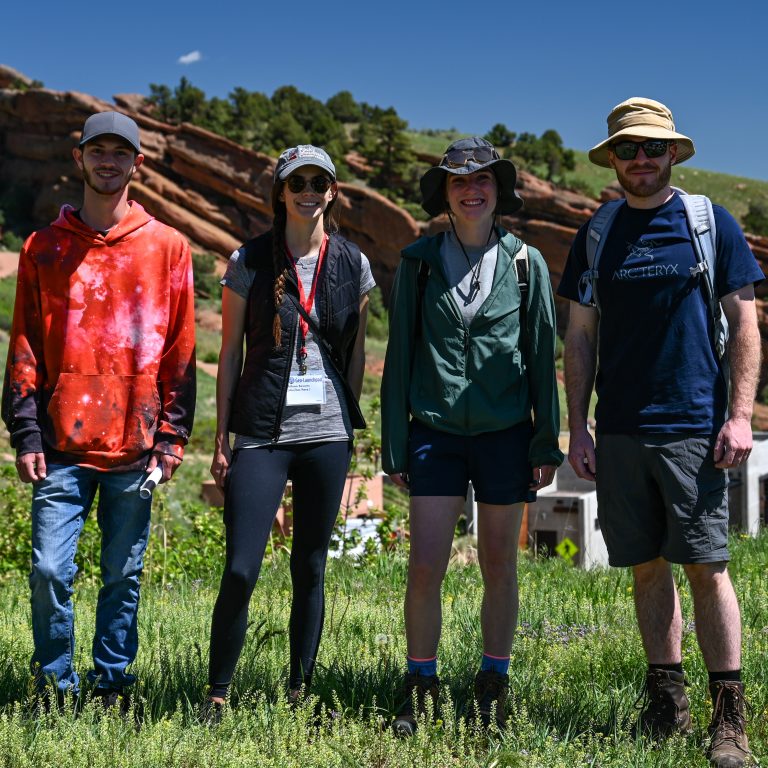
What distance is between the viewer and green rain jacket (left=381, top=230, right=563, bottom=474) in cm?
323

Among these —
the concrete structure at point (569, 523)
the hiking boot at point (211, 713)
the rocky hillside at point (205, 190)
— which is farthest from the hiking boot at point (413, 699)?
the rocky hillside at point (205, 190)

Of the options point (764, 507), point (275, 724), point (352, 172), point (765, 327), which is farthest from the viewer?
point (352, 172)

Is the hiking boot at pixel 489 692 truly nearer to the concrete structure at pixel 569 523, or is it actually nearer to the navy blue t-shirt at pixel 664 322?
the navy blue t-shirt at pixel 664 322

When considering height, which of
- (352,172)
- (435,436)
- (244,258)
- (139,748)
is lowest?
(139,748)

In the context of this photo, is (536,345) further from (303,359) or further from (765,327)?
(765,327)

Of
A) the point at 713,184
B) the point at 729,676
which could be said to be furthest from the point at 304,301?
the point at 713,184

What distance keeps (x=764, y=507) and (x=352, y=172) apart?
42528 millimetres

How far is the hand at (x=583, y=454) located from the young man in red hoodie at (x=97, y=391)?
1.42 metres

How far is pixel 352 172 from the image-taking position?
53.7 m

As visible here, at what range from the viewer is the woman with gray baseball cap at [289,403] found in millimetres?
3211

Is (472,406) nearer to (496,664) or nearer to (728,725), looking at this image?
(496,664)

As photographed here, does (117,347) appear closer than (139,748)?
No

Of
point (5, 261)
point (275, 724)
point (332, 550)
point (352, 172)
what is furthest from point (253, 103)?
point (275, 724)

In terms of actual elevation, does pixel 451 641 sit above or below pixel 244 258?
below
